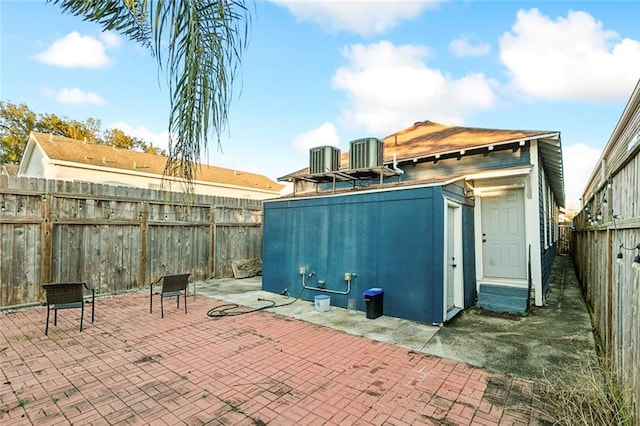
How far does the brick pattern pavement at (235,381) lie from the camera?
2.61 m

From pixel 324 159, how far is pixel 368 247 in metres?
2.23

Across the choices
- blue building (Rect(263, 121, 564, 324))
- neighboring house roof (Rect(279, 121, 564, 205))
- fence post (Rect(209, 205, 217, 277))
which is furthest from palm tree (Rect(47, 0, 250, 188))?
fence post (Rect(209, 205, 217, 277))

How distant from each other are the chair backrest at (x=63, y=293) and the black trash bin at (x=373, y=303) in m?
4.41

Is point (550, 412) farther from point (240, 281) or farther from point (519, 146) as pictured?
point (240, 281)

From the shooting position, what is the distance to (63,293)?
453 cm

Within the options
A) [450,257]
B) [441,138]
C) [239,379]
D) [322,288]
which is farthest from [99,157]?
[450,257]

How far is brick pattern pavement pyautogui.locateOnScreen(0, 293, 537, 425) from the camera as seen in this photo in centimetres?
261

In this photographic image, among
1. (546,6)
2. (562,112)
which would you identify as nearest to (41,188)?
(546,6)

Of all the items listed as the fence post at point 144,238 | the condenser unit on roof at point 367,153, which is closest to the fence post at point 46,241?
the fence post at point 144,238

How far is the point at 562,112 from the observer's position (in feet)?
35.3

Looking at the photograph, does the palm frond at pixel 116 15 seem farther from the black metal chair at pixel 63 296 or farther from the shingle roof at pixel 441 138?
the shingle roof at pixel 441 138

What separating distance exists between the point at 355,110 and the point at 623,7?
8.65m

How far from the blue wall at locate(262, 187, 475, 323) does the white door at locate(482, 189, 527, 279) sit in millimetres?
591

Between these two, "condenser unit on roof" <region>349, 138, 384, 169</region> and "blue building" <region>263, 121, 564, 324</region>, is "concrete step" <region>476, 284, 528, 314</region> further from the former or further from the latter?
"condenser unit on roof" <region>349, 138, 384, 169</region>
